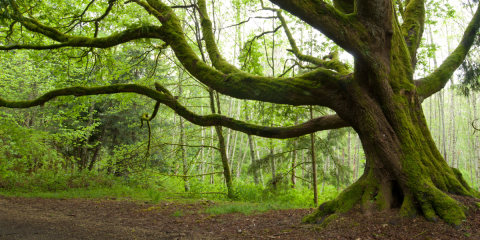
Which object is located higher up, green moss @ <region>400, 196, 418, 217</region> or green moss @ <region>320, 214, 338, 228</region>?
green moss @ <region>400, 196, 418, 217</region>

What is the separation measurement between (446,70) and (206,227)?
17.0 ft

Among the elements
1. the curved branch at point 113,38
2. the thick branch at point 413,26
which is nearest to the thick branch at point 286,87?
the curved branch at point 113,38

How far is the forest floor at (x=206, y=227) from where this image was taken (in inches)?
113

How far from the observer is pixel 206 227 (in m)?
4.32

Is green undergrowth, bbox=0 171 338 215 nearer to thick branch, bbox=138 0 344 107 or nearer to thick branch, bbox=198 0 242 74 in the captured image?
thick branch, bbox=138 0 344 107

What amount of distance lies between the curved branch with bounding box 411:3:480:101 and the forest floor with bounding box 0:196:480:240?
2.29 meters

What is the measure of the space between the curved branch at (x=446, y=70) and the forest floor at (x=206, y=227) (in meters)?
2.29

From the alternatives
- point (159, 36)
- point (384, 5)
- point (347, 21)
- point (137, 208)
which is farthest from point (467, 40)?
point (137, 208)

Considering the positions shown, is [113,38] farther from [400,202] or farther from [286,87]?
[400,202]

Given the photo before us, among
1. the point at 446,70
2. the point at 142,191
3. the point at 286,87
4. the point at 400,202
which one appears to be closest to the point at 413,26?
the point at 446,70

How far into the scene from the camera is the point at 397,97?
3719 millimetres

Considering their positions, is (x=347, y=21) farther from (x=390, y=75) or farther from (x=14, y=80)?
(x=14, y=80)

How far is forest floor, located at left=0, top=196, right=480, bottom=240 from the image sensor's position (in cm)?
287

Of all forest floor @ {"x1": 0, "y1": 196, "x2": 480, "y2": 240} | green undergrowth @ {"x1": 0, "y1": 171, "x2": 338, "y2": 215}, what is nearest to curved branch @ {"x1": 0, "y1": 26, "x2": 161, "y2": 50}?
forest floor @ {"x1": 0, "y1": 196, "x2": 480, "y2": 240}
